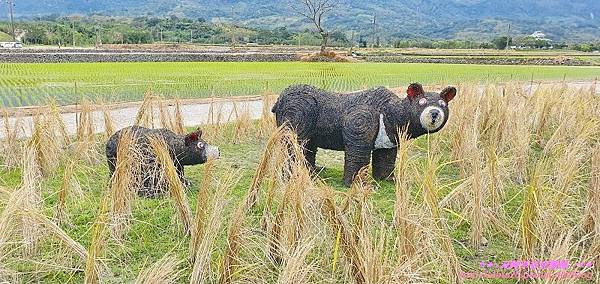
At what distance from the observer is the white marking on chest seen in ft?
18.1

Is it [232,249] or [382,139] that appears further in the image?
[382,139]

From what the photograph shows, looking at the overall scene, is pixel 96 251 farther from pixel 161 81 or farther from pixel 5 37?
pixel 5 37

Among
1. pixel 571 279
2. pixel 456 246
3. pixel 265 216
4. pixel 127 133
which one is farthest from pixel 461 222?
pixel 127 133

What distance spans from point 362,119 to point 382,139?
1.05ft

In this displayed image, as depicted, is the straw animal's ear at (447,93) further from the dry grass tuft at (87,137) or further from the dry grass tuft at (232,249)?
the dry grass tuft at (87,137)

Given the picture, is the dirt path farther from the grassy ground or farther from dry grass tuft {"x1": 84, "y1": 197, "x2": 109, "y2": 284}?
dry grass tuft {"x1": 84, "y1": 197, "x2": 109, "y2": 284}

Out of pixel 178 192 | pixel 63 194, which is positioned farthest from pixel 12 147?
pixel 178 192

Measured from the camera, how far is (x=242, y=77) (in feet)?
63.7

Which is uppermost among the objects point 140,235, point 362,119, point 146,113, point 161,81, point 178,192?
point 362,119

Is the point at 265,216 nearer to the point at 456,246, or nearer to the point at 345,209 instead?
the point at 345,209

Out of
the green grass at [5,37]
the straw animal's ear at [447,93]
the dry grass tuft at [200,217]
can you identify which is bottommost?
the dry grass tuft at [200,217]

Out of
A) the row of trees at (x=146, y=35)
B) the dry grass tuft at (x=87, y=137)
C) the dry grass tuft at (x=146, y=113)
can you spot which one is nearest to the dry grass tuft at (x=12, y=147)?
the dry grass tuft at (x=87, y=137)

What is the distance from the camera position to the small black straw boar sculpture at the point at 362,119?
5355mm

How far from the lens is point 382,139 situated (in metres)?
5.54
